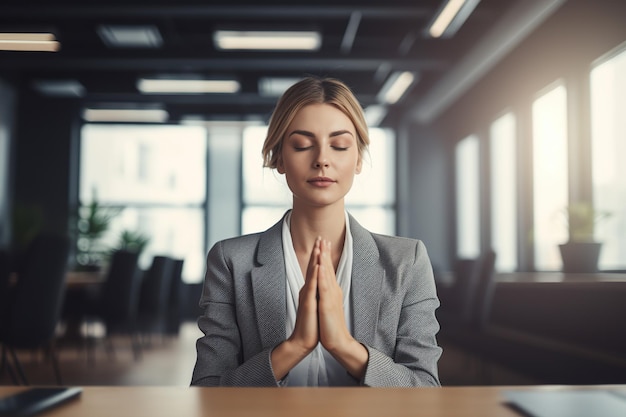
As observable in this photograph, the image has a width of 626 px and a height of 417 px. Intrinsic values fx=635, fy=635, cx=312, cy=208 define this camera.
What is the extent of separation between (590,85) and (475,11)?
5.61ft

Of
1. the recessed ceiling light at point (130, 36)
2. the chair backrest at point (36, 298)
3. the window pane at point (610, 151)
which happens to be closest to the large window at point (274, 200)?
the recessed ceiling light at point (130, 36)

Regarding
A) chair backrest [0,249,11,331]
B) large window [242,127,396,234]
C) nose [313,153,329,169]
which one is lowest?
chair backrest [0,249,11,331]

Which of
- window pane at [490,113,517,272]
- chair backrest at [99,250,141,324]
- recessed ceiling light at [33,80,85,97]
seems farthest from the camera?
recessed ceiling light at [33,80,85,97]

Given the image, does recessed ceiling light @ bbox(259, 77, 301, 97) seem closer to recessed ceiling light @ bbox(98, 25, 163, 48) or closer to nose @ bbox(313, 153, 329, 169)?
recessed ceiling light @ bbox(98, 25, 163, 48)

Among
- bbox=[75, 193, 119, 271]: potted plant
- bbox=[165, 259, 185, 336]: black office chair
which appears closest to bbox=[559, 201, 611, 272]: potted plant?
bbox=[165, 259, 185, 336]: black office chair

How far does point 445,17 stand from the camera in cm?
590

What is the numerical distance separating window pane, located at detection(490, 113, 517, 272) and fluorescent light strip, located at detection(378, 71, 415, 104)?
134cm

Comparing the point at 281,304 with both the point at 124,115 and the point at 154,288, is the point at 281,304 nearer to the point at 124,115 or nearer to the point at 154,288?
the point at 154,288

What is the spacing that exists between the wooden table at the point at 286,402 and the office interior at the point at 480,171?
104 cm

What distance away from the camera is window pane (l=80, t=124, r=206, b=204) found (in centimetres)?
1094

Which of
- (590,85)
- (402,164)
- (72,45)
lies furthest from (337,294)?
(402,164)

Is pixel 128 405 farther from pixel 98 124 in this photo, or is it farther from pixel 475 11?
pixel 98 124

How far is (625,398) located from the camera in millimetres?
837

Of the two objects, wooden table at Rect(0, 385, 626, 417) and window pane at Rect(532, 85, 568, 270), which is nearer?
wooden table at Rect(0, 385, 626, 417)
